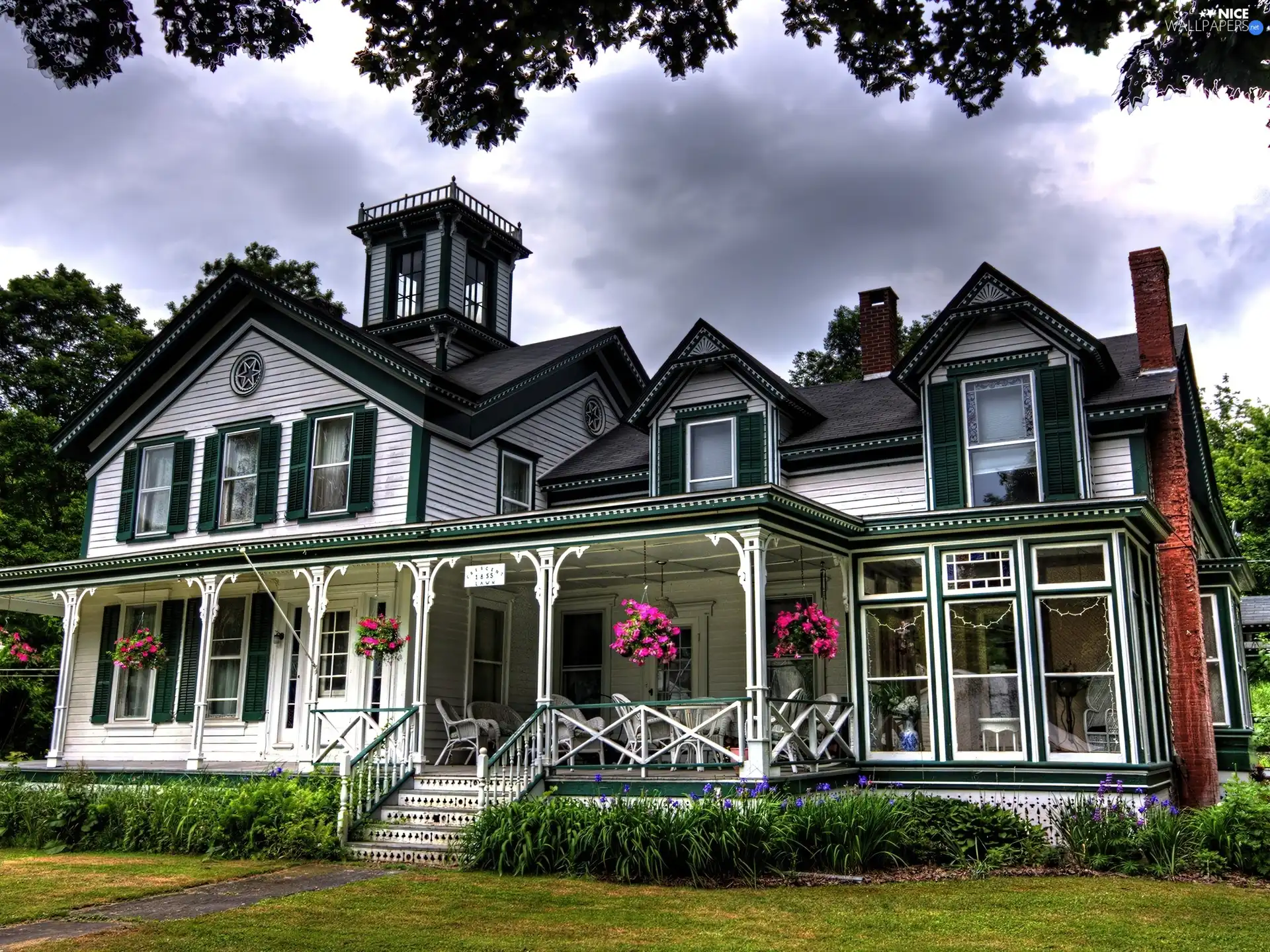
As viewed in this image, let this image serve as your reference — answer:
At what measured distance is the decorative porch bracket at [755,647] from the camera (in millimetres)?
12742

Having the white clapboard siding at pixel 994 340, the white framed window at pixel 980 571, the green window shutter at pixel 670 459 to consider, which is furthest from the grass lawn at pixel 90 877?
the white clapboard siding at pixel 994 340

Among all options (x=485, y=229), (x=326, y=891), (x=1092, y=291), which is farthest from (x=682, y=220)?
(x=1092, y=291)

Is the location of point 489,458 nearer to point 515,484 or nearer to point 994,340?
point 515,484

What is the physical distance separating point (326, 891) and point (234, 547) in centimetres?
815

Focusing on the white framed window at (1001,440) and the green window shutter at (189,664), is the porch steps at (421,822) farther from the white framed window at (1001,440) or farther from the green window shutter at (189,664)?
the white framed window at (1001,440)

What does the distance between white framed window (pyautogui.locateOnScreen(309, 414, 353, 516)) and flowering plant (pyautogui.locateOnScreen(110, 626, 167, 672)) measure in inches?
132

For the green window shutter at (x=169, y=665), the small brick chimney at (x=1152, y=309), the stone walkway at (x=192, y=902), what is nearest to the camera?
the stone walkway at (x=192, y=902)

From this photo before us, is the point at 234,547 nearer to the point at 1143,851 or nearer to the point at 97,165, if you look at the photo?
the point at 97,165

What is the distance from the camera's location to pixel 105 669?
67.4 feet

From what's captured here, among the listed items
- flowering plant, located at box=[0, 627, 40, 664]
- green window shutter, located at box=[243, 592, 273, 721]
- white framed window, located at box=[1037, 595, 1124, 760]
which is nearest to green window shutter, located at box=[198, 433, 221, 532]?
green window shutter, located at box=[243, 592, 273, 721]

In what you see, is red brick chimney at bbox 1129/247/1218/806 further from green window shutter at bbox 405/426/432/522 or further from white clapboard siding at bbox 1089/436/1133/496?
green window shutter at bbox 405/426/432/522

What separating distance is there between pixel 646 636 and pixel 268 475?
8.88 meters

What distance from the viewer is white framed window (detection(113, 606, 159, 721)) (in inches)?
794

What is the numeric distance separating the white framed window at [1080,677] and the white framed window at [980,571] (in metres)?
0.54
